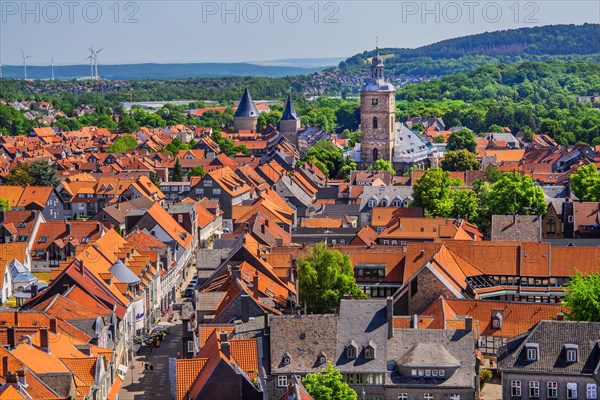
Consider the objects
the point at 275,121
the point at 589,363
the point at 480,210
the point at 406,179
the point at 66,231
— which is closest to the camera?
the point at 589,363

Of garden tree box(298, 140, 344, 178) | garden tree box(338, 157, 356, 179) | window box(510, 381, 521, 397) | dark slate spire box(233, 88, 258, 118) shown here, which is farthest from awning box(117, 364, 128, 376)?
dark slate spire box(233, 88, 258, 118)

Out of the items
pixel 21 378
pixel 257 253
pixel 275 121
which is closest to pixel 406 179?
pixel 257 253

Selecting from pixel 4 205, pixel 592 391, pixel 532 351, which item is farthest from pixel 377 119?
pixel 592 391

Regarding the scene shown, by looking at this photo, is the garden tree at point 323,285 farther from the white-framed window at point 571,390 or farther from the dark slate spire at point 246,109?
the dark slate spire at point 246,109

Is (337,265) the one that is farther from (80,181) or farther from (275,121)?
(275,121)

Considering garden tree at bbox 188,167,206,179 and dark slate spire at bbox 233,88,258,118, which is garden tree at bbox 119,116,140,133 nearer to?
dark slate spire at bbox 233,88,258,118
